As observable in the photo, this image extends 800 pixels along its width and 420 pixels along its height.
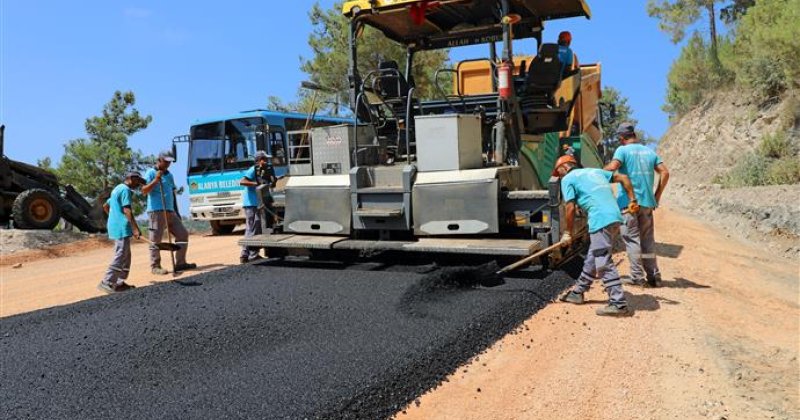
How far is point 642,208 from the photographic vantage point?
229 inches

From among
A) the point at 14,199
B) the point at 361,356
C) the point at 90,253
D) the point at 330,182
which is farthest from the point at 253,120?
the point at 361,356

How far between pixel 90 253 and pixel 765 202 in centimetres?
1342

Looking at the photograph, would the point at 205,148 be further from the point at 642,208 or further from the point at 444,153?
the point at 642,208

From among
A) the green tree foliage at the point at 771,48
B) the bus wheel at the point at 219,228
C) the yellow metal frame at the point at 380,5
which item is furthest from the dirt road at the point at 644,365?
the green tree foliage at the point at 771,48

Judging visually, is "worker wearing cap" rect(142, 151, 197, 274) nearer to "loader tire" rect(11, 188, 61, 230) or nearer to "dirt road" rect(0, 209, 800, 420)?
"dirt road" rect(0, 209, 800, 420)

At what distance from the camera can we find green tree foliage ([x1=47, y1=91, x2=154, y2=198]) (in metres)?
18.8

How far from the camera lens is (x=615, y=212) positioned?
196 inches

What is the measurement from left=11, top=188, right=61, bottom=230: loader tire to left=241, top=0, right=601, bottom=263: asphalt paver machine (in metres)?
8.56

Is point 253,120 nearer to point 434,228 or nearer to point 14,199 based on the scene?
point 14,199

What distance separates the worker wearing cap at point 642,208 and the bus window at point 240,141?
912 centimetres

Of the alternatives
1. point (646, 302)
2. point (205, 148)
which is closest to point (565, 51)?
point (646, 302)

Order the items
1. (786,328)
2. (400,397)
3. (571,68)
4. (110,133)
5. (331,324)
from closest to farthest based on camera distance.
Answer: (400,397) < (331,324) < (786,328) < (571,68) < (110,133)

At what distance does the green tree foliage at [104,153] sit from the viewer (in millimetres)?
18797

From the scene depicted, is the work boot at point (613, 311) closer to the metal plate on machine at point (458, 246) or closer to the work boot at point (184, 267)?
the metal plate on machine at point (458, 246)
